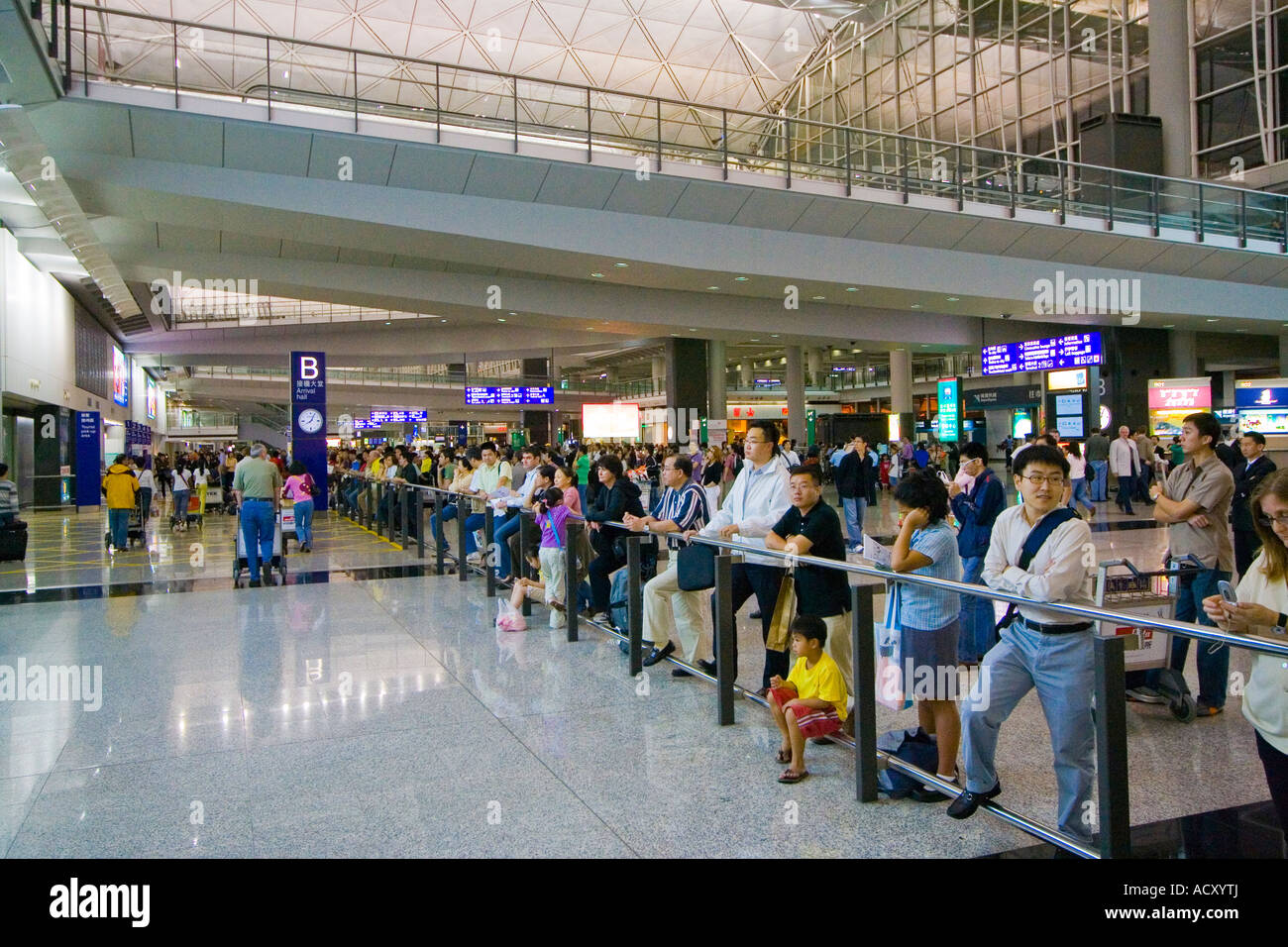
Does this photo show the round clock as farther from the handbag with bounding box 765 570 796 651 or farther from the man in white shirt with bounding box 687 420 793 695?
the handbag with bounding box 765 570 796 651

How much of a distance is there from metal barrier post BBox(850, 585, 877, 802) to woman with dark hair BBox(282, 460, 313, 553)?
13.6 m

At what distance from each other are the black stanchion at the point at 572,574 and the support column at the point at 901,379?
102 feet

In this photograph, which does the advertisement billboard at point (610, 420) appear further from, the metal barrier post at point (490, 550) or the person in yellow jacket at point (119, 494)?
the metal barrier post at point (490, 550)

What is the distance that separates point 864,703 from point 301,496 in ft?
46.1

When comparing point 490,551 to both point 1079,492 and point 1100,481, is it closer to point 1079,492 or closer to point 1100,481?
point 1079,492

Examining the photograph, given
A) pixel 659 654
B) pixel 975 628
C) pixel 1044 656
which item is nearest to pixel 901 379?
pixel 659 654

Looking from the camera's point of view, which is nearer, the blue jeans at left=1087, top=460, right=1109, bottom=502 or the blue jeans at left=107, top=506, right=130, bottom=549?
the blue jeans at left=107, top=506, right=130, bottom=549

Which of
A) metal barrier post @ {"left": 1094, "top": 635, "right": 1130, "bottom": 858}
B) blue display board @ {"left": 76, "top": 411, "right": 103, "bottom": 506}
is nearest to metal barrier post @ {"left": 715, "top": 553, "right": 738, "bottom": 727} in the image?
metal barrier post @ {"left": 1094, "top": 635, "right": 1130, "bottom": 858}

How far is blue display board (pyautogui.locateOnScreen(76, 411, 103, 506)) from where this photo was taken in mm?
29281

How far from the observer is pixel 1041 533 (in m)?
3.90

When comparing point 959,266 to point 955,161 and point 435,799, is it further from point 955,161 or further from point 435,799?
point 435,799
